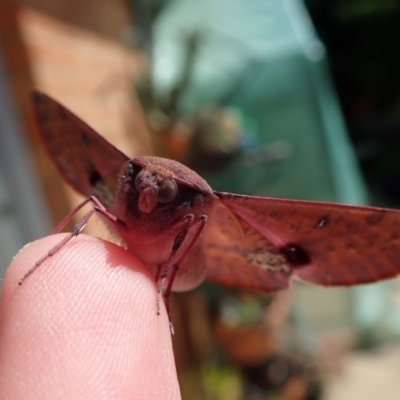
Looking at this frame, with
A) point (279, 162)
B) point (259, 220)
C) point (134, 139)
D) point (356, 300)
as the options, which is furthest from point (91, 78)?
point (356, 300)

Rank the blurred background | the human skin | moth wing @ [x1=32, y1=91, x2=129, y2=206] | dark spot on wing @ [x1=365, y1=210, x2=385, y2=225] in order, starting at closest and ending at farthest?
the human skin, dark spot on wing @ [x1=365, y1=210, x2=385, y2=225], moth wing @ [x1=32, y1=91, x2=129, y2=206], the blurred background

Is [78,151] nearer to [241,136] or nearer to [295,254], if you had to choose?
[295,254]

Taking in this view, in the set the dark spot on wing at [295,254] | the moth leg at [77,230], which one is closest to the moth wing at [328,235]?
the dark spot on wing at [295,254]

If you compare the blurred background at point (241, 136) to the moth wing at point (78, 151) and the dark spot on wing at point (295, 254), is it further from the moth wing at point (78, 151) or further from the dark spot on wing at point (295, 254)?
the dark spot on wing at point (295, 254)

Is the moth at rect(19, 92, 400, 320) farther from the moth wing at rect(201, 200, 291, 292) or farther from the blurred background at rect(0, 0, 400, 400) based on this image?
the blurred background at rect(0, 0, 400, 400)

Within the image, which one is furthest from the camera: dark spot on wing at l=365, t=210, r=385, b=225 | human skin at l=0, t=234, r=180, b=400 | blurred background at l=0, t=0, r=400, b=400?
blurred background at l=0, t=0, r=400, b=400

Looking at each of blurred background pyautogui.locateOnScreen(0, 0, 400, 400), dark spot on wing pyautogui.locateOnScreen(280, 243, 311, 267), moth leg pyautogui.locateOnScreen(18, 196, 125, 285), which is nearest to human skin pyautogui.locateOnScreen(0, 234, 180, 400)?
moth leg pyautogui.locateOnScreen(18, 196, 125, 285)
